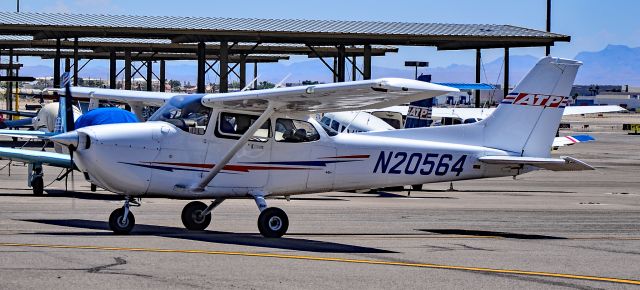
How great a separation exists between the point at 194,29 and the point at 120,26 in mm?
2632

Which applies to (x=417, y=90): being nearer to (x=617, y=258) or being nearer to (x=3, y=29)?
(x=617, y=258)

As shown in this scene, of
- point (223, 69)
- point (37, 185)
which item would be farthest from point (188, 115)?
point (223, 69)

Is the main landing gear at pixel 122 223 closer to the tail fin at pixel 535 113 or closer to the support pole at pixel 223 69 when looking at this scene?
the tail fin at pixel 535 113

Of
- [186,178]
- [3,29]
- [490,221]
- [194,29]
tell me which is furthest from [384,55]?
[186,178]

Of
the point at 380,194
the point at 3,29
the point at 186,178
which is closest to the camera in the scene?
the point at 186,178

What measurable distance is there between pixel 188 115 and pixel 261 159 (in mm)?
1143

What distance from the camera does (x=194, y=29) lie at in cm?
4150

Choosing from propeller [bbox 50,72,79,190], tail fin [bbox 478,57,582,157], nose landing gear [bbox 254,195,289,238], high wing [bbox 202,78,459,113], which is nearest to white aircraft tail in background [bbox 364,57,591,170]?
tail fin [bbox 478,57,582,157]

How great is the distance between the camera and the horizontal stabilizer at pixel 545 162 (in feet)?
52.2

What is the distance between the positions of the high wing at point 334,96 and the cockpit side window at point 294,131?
0.69ft

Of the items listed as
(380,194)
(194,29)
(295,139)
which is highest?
(194,29)

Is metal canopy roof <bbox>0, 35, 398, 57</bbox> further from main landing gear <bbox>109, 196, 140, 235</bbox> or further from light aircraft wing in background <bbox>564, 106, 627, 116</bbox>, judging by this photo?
main landing gear <bbox>109, 196, 140, 235</bbox>

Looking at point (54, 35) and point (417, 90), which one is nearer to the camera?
point (417, 90)

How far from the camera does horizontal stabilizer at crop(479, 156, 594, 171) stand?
52.2 ft
